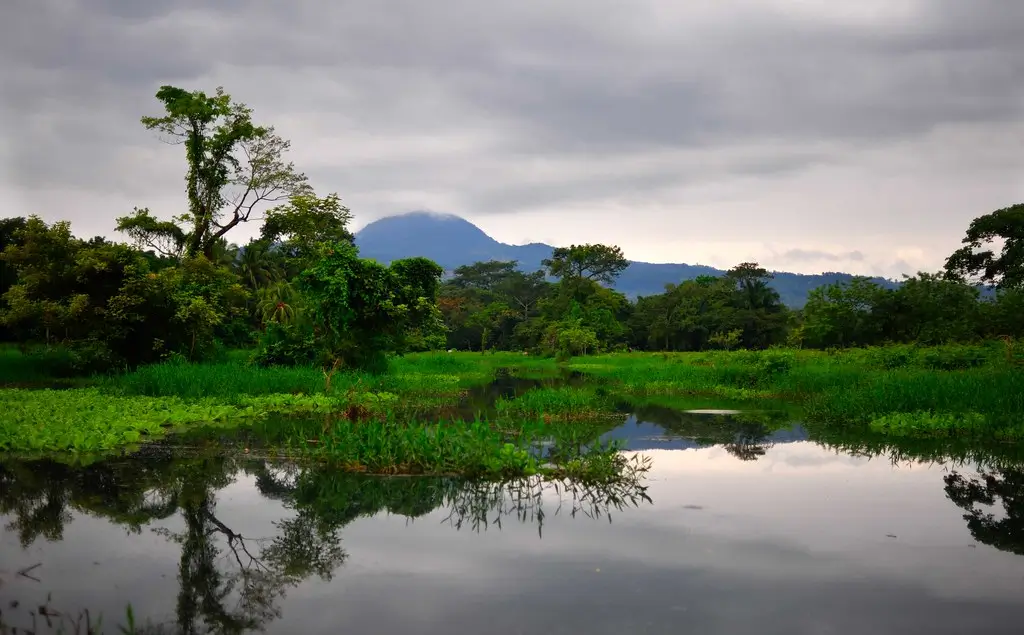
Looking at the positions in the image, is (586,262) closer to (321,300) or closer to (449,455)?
(321,300)

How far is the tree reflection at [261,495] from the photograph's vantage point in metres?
5.93

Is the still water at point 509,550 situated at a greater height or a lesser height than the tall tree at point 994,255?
lesser

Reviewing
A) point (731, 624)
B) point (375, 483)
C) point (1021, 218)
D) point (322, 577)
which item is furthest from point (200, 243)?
point (1021, 218)

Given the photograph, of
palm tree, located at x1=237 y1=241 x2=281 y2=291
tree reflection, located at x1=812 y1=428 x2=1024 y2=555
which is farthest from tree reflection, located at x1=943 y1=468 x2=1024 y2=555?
palm tree, located at x1=237 y1=241 x2=281 y2=291

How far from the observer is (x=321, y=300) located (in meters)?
23.2

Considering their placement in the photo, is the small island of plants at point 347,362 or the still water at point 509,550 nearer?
the still water at point 509,550

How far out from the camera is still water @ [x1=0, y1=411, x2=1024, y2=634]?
5.39 metres

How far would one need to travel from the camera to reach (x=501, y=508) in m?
8.40

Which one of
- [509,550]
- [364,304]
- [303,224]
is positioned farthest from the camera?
[303,224]

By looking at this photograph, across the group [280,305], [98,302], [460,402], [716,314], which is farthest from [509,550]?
[716,314]

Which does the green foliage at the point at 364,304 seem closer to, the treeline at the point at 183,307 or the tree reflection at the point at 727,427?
the treeline at the point at 183,307

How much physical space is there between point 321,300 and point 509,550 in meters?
17.7

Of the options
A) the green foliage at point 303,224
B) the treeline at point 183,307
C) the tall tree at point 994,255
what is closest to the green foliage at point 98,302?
the treeline at point 183,307

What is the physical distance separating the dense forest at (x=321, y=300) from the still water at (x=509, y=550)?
1338cm
